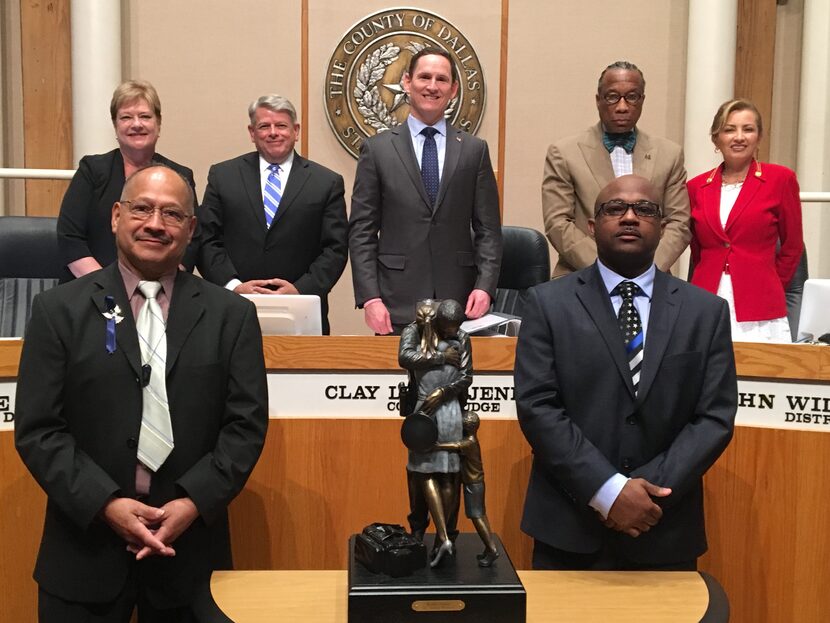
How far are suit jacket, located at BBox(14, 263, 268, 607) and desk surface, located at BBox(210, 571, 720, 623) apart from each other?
20 centimetres

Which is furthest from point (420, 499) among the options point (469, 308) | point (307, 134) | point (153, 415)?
point (307, 134)

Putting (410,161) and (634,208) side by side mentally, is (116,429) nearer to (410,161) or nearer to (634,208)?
(634,208)

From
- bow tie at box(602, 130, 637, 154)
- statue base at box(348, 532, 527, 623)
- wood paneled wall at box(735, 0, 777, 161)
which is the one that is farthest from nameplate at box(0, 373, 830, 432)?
wood paneled wall at box(735, 0, 777, 161)

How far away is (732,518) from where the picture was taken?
2828 millimetres

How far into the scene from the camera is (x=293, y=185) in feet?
12.5

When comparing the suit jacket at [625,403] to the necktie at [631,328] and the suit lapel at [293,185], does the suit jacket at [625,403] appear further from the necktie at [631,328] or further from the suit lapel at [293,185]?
the suit lapel at [293,185]

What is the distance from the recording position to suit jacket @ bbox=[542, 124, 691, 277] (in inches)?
140

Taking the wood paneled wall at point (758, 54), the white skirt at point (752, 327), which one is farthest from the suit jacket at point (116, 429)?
the wood paneled wall at point (758, 54)

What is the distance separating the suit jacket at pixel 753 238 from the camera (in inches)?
140

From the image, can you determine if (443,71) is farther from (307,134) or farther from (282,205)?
(307,134)

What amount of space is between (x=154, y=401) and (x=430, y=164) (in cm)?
161

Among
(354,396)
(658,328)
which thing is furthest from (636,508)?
(354,396)

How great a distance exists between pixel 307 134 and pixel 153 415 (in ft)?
12.7

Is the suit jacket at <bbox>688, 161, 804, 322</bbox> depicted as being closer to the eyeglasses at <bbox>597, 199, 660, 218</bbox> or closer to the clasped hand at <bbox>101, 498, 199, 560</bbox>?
the eyeglasses at <bbox>597, 199, 660, 218</bbox>
